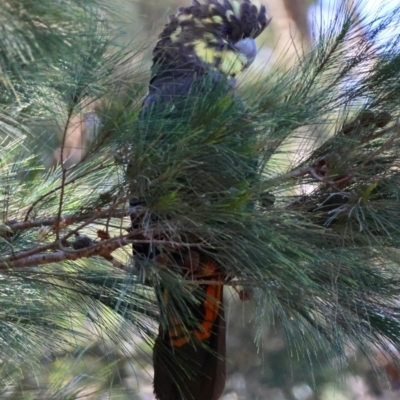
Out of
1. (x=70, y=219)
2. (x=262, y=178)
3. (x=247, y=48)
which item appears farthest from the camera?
(x=247, y=48)

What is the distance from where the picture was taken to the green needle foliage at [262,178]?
35.1 inches

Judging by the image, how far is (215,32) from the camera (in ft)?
5.08

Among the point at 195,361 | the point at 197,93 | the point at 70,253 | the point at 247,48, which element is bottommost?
the point at 195,361

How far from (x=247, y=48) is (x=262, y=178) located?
0.63m

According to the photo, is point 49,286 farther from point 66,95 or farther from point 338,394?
point 338,394

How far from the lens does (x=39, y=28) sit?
652mm

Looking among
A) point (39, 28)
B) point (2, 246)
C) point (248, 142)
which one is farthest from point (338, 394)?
point (39, 28)

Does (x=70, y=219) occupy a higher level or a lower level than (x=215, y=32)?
lower

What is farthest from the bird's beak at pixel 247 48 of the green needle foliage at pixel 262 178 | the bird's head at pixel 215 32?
the green needle foliage at pixel 262 178

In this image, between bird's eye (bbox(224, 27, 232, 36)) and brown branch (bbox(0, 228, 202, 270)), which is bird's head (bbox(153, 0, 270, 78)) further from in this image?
brown branch (bbox(0, 228, 202, 270))

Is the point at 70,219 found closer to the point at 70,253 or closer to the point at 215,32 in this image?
the point at 70,253

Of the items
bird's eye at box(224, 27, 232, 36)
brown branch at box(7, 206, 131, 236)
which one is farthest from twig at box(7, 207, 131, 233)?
bird's eye at box(224, 27, 232, 36)

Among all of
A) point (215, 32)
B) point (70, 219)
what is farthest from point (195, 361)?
point (215, 32)

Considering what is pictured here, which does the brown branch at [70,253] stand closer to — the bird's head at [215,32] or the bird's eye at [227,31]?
the bird's head at [215,32]
